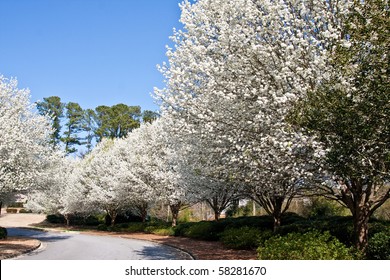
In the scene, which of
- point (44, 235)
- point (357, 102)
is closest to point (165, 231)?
point (44, 235)

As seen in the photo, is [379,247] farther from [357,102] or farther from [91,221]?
[91,221]

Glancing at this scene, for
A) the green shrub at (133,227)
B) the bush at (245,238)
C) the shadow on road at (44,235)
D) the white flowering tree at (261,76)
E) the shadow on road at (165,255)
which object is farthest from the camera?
the green shrub at (133,227)

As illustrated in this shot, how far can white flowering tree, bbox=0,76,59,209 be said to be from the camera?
20.3 meters

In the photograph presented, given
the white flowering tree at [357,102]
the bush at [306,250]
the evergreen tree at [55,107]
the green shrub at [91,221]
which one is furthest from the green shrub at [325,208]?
the evergreen tree at [55,107]

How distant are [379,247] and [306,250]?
2.78 meters

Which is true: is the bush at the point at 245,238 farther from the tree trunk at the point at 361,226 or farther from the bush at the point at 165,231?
the bush at the point at 165,231

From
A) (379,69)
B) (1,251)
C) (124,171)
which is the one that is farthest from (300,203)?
(379,69)

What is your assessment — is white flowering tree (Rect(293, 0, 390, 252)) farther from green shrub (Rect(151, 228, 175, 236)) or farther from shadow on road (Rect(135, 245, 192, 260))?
green shrub (Rect(151, 228, 175, 236))

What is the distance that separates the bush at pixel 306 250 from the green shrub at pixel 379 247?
860 mm

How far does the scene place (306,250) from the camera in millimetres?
11930

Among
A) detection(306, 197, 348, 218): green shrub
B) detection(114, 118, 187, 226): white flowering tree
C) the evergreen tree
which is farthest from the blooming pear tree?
the evergreen tree

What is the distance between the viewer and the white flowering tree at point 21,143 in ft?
66.5

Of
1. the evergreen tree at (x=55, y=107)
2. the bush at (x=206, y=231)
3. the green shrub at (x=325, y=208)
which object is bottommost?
the bush at (x=206, y=231)

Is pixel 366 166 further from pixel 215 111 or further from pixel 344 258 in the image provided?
pixel 215 111
